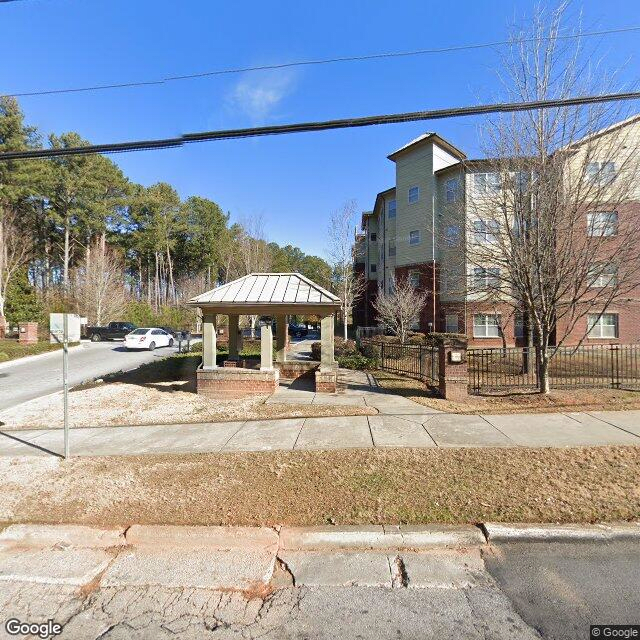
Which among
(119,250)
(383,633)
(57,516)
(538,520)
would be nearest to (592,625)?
(538,520)

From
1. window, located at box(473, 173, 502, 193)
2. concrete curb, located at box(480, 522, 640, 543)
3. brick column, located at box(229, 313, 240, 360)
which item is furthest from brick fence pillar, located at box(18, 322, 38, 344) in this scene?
concrete curb, located at box(480, 522, 640, 543)

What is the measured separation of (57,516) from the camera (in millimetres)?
3986

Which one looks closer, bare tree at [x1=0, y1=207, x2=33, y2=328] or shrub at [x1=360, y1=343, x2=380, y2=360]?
shrub at [x1=360, y1=343, x2=380, y2=360]

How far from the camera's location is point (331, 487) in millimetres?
4406

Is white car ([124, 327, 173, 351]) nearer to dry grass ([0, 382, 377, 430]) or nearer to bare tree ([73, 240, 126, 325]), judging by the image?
bare tree ([73, 240, 126, 325])

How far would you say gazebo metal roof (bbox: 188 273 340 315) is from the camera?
10.2 m

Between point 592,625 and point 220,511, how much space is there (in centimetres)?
331

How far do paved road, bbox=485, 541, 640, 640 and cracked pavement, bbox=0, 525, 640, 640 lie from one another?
1 centimetres

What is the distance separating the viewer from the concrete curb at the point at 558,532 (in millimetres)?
3436

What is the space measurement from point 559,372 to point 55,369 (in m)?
20.9

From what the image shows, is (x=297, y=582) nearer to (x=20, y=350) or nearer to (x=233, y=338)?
(x=233, y=338)

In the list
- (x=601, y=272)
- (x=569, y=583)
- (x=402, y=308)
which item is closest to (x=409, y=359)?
(x=402, y=308)

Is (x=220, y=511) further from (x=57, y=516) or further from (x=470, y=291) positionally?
(x=470, y=291)

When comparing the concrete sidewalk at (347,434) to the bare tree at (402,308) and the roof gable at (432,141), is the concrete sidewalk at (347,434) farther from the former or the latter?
the roof gable at (432,141)
